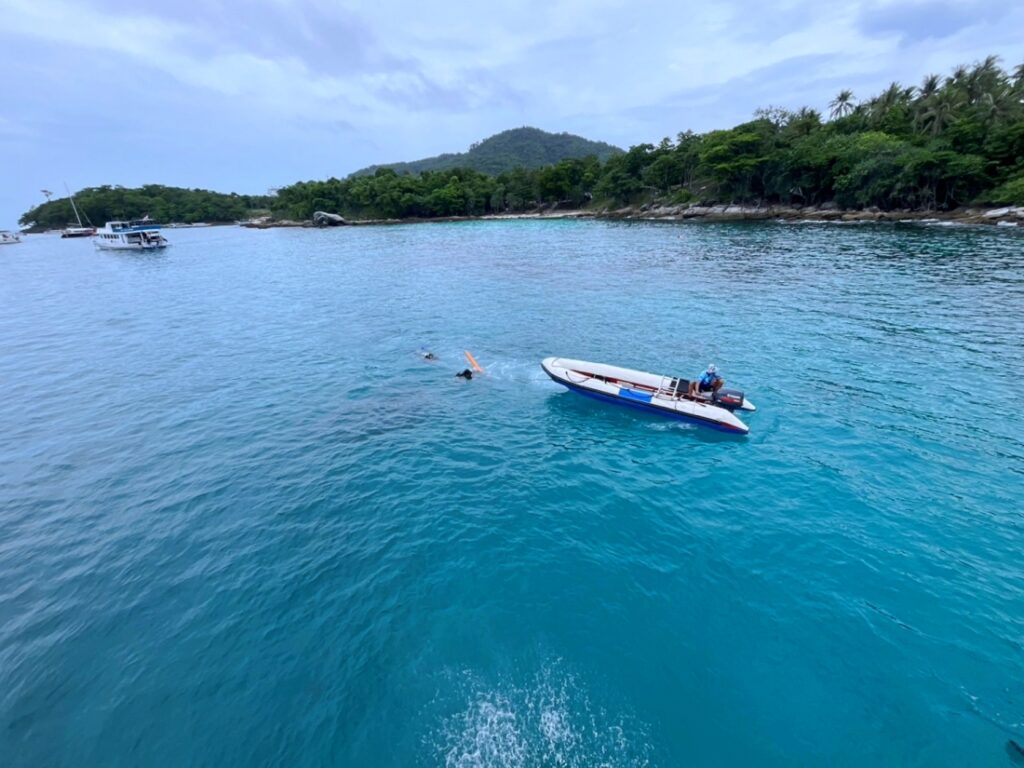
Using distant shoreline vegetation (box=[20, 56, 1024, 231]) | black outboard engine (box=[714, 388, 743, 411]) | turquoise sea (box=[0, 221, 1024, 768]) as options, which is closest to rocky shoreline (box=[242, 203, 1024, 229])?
distant shoreline vegetation (box=[20, 56, 1024, 231])

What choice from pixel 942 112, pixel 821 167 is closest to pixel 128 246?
pixel 821 167

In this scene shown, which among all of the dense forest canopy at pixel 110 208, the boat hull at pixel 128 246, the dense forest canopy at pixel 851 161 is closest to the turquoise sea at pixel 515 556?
the dense forest canopy at pixel 851 161

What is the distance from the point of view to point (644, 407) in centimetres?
2164

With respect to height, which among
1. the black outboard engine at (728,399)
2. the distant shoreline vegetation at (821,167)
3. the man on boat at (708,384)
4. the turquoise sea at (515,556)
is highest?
the distant shoreline vegetation at (821,167)

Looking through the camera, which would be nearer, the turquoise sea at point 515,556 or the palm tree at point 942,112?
the turquoise sea at point 515,556

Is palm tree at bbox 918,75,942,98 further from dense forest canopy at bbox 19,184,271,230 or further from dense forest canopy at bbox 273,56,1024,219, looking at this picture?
dense forest canopy at bbox 19,184,271,230

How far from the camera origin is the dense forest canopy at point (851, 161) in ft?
223

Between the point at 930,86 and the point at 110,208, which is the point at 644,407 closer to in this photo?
the point at 930,86

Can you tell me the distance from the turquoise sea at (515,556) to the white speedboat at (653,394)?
83 centimetres

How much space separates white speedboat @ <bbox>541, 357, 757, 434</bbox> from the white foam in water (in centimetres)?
1341

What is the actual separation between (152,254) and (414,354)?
3890 inches

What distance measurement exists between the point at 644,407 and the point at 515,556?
10.6 m

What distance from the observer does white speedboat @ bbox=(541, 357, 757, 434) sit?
20.2m

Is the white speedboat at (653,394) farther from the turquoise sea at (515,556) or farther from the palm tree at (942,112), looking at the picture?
the palm tree at (942,112)
